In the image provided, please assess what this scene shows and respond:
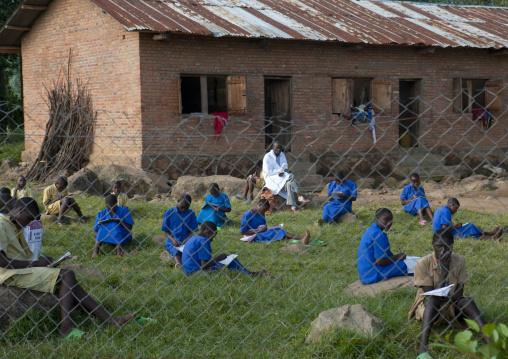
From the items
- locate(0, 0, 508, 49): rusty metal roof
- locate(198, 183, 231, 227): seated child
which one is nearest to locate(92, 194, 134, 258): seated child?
locate(198, 183, 231, 227): seated child

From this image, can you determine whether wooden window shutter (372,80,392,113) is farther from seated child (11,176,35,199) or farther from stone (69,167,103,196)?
seated child (11,176,35,199)

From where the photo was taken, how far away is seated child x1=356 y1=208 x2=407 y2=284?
5.46m

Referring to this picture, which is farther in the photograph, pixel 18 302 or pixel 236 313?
pixel 236 313

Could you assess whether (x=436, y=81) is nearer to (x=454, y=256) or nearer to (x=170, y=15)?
(x=170, y=15)

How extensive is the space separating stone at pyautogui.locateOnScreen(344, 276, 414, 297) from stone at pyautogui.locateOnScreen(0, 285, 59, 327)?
8.46 feet

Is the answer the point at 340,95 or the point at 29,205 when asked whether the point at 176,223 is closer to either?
the point at 29,205

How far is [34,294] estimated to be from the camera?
14.6 feet

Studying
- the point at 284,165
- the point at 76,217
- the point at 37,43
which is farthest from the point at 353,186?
the point at 37,43

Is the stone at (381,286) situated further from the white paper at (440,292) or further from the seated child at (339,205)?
the seated child at (339,205)

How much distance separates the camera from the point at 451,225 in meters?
7.97

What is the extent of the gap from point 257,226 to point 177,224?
1.33 meters

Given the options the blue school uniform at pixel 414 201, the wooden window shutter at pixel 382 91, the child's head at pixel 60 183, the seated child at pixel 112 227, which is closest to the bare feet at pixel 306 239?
the seated child at pixel 112 227

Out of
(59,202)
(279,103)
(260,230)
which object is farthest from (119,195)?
(279,103)

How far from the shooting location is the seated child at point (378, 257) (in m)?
5.46
